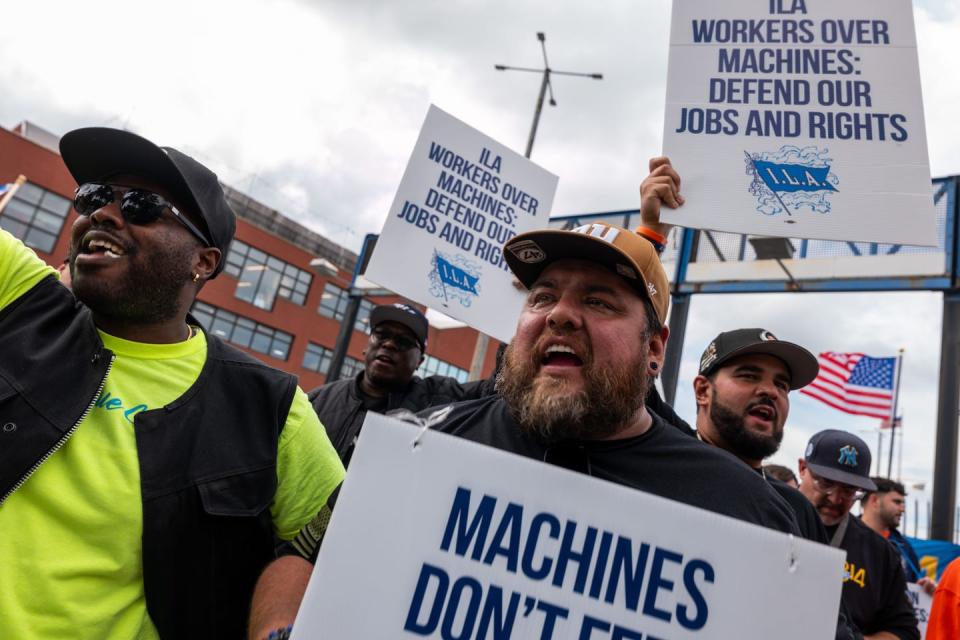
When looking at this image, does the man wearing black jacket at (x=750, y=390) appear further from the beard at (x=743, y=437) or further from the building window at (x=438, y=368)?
the building window at (x=438, y=368)

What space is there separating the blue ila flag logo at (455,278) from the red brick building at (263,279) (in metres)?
22.3

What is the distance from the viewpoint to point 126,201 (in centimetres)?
184

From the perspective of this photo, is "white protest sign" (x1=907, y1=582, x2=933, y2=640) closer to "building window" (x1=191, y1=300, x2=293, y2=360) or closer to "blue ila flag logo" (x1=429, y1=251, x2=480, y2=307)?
"blue ila flag logo" (x1=429, y1=251, x2=480, y2=307)

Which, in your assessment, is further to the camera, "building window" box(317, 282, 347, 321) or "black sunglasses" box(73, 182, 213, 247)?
"building window" box(317, 282, 347, 321)

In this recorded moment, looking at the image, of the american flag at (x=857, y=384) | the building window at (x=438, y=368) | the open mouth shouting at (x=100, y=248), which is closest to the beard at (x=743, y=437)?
the open mouth shouting at (x=100, y=248)

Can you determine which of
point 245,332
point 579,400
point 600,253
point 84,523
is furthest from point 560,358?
point 245,332

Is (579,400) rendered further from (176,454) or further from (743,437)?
(743,437)

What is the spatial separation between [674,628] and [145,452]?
4.33 ft

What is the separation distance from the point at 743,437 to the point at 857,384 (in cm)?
913

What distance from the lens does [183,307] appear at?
6.31ft

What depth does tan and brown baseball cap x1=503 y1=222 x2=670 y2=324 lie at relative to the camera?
157cm

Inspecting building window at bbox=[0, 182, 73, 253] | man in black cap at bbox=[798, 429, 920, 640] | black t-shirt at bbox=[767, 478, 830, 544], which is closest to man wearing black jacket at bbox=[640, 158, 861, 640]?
black t-shirt at bbox=[767, 478, 830, 544]

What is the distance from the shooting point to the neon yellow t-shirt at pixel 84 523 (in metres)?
1.41

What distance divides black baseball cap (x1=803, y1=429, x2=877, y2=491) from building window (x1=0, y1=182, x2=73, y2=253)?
99.8ft
